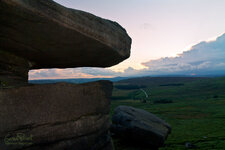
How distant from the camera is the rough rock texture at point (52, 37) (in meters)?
5.95

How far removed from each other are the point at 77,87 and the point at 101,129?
9.27ft

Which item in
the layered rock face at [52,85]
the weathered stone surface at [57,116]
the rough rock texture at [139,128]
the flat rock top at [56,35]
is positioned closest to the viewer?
the flat rock top at [56,35]

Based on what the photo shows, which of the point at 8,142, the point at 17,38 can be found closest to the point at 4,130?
the point at 8,142

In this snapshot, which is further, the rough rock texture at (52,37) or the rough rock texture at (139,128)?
the rough rock texture at (139,128)

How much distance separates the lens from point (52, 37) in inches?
285

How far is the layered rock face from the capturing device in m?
6.41

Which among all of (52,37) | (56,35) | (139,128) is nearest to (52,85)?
(52,37)

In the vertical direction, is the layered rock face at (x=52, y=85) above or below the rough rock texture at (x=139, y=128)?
above

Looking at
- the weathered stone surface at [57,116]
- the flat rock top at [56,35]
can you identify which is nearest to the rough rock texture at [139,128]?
the weathered stone surface at [57,116]

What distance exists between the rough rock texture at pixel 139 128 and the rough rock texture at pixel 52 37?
4975 mm

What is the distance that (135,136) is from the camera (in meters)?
12.7

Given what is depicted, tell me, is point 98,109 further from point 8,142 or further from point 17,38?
point 17,38

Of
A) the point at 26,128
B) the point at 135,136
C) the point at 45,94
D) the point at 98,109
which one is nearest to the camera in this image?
the point at 26,128

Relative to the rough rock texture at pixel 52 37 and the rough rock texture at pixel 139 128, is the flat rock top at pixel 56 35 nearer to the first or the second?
the rough rock texture at pixel 52 37
